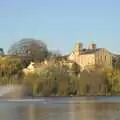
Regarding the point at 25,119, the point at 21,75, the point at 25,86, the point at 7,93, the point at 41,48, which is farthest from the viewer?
the point at 41,48

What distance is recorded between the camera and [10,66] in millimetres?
85562

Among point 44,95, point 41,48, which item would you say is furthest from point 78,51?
point 44,95

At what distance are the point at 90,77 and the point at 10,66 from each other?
15205mm

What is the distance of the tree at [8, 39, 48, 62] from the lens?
11931 cm

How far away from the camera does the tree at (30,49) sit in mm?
119312

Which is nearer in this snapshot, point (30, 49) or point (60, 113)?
point (60, 113)

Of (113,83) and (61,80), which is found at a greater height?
(61,80)

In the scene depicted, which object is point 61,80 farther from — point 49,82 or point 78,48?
point 78,48

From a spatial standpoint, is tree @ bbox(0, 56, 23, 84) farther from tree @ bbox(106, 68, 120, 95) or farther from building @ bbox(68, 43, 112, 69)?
building @ bbox(68, 43, 112, 69)

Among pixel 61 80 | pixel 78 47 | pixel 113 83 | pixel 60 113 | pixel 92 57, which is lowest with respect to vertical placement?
pixel 60 113

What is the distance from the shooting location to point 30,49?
123 m

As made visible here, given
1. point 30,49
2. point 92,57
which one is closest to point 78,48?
point 92,57

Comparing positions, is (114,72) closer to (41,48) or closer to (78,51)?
(41,48)

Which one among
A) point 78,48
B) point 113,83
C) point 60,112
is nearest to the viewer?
point 60,112
